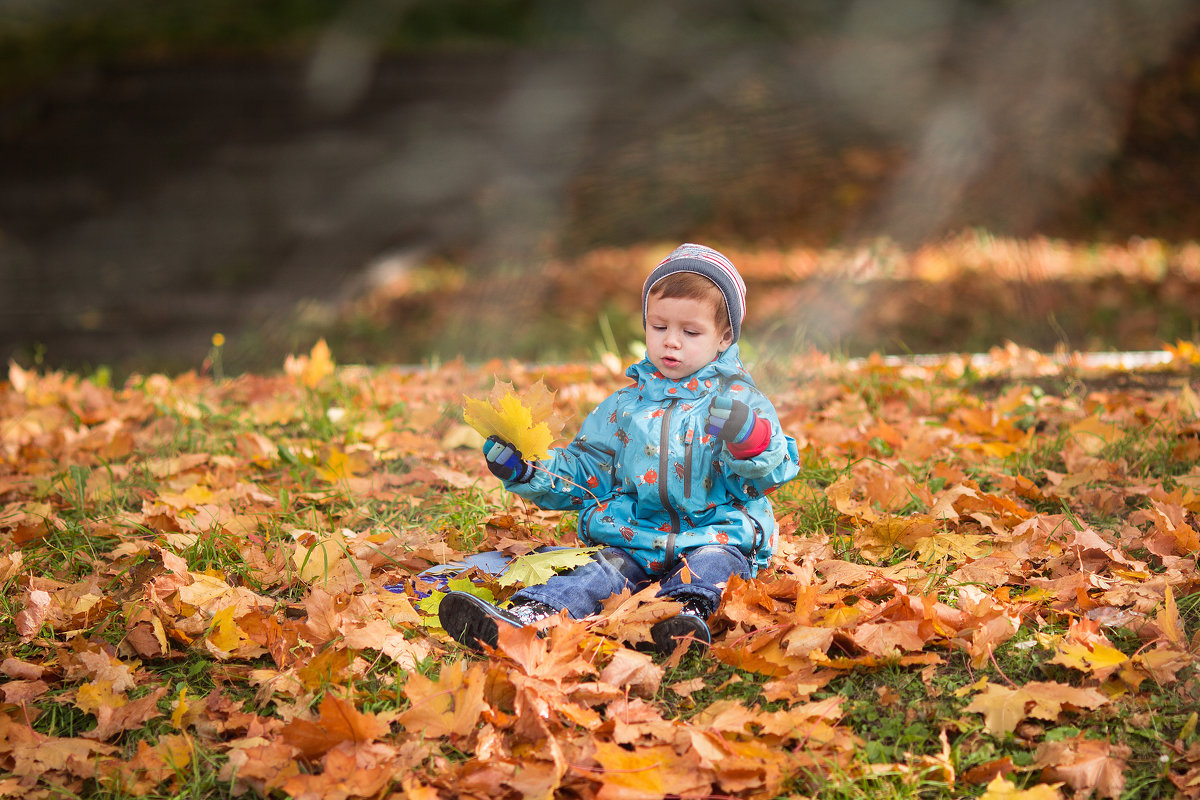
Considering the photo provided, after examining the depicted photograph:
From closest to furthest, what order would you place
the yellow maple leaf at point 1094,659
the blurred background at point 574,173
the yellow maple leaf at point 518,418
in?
the yellow maple leaf at point 1094,659 < the yellow maple leaf at point 518,418 < the blurred background at point 574,173

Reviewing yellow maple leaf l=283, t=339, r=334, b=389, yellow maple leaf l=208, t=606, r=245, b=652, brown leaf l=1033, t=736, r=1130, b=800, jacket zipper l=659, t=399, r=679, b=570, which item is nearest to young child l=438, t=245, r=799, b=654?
jacket zipper l=659, t=399, r=679, b=570

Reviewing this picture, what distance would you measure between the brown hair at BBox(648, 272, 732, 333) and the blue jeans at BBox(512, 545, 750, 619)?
0.59 meters

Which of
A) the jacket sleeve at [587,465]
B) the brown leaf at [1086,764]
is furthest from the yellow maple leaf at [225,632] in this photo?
the brown leaf at [1086,764]

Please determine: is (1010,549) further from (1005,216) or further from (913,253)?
(913,253)

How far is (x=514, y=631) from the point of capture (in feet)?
6.75

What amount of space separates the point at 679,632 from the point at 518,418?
1.99ft

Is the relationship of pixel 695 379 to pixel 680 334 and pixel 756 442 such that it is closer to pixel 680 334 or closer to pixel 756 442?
pixel 680 334

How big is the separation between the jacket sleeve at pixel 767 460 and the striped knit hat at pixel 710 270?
224 millimetres

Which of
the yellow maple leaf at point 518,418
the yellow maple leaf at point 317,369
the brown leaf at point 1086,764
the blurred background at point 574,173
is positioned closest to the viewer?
the brown leaf at point 1086,764

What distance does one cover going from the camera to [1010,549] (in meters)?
2.67

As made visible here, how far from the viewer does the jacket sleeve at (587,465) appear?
8.41 ft

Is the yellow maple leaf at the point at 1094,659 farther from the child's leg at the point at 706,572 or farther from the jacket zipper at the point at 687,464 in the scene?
the jacket zipper at the point at 687,464

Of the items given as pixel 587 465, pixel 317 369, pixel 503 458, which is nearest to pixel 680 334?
pixel 587 465

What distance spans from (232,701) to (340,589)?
447mm
